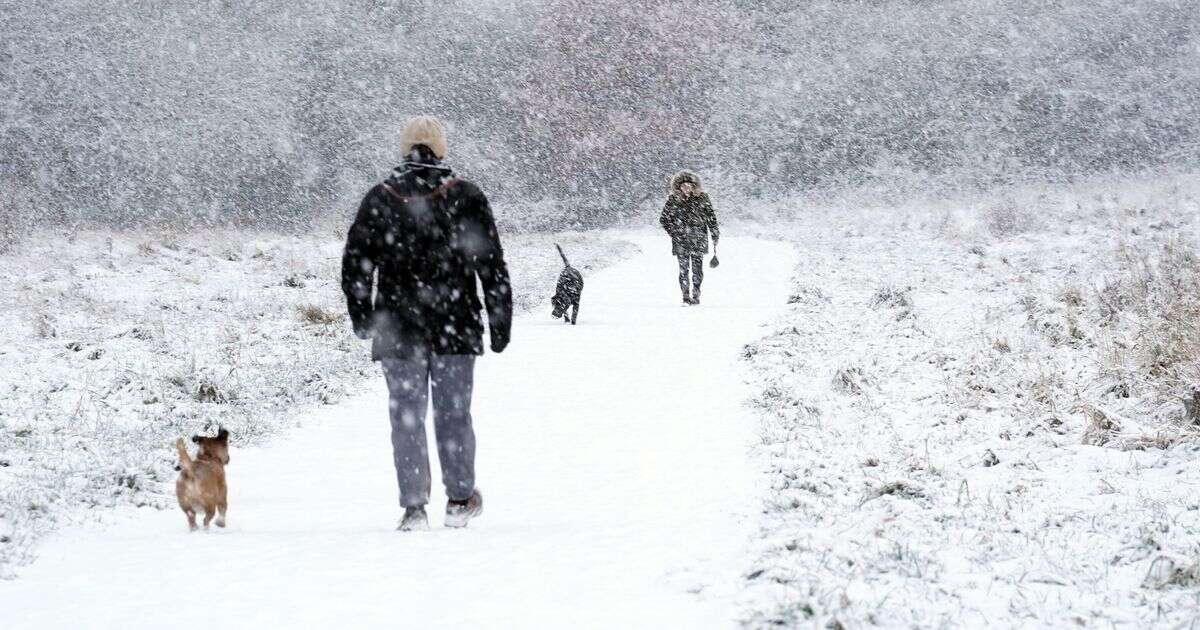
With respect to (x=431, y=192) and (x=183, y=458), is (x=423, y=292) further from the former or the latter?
(x=183, y=458)

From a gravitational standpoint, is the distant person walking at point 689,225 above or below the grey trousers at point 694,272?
above

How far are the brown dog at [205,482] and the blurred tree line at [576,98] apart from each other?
44795 millimetres

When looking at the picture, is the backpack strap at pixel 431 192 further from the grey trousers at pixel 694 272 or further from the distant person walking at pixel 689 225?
the grey trousers at pixel 694 272

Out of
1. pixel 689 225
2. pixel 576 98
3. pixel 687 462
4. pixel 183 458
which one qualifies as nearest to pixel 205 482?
pixel 183 458

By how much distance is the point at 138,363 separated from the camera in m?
10.2

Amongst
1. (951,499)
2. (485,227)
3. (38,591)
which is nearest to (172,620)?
(38,591)

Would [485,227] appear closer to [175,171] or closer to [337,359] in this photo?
[337,359]

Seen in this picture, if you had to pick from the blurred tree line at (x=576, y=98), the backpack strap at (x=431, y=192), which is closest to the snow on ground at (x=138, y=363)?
the backpack strap at (x=431, y=192)

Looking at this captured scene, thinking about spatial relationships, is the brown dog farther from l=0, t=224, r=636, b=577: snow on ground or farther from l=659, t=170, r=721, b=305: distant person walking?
l=659, t=170, r=721, b=305: distant person walking

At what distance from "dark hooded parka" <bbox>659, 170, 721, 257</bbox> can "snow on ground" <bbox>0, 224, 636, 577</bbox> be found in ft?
9.54

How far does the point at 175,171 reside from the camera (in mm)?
53188

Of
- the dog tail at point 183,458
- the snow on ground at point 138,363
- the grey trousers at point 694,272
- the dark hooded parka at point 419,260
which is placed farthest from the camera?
the grey trousers at point 694,272

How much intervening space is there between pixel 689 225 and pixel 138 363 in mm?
8294

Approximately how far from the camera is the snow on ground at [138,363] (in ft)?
20.1
